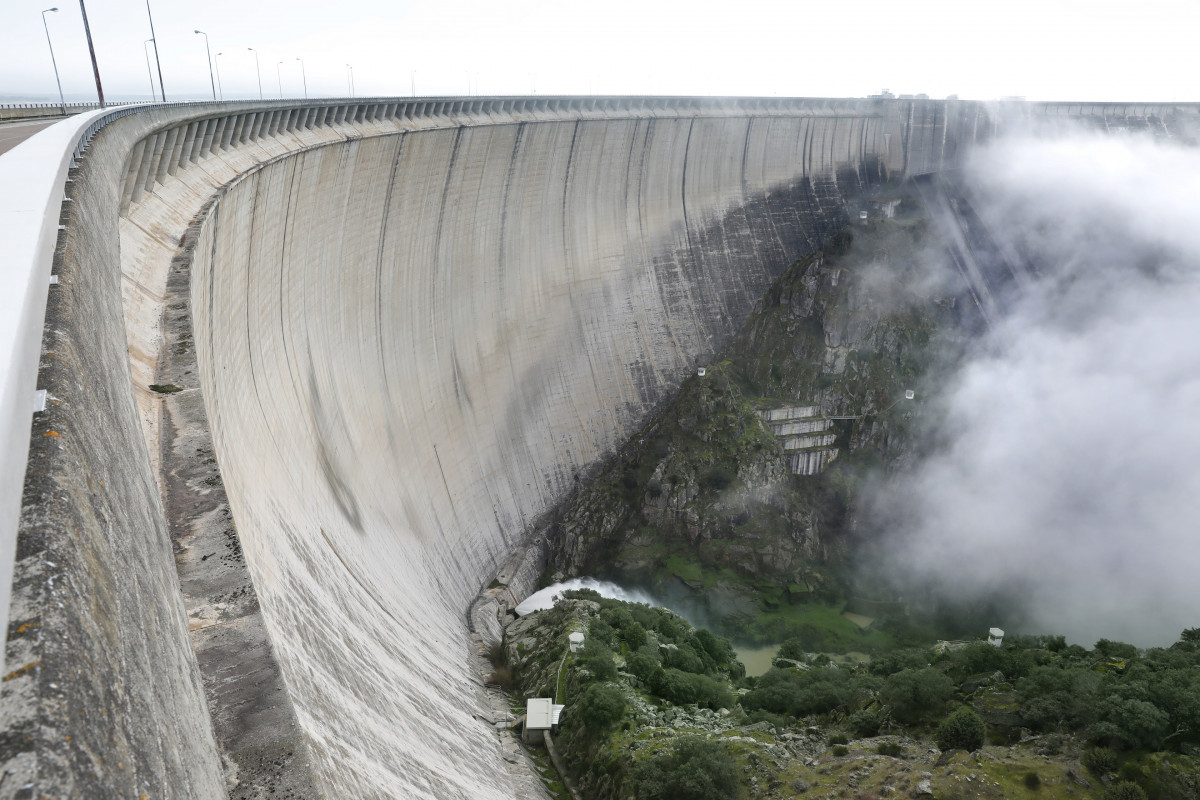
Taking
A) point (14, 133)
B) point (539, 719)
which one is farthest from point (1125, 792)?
point (14, 133)

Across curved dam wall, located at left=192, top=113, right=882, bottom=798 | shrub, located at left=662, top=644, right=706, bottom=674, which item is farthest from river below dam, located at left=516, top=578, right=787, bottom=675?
shrub, located at left=662, top=644, right=706, bottom=674

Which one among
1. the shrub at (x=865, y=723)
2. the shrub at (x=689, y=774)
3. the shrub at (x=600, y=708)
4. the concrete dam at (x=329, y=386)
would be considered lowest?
the shrub at (x=689, y=774)

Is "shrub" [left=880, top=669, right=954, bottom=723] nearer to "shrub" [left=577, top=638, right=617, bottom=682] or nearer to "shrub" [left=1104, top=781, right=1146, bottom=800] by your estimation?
"shrub" [left=1104, top=781, right=1146, bottom=800]

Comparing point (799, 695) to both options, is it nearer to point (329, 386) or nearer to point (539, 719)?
point (539, 719)

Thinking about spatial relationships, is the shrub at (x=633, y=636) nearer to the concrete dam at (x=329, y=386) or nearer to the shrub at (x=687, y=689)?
the shrub at (x=687, y=689)

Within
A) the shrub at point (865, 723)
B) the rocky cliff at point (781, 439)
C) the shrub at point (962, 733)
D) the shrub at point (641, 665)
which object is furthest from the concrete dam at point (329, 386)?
the shrub at point (962, 733)

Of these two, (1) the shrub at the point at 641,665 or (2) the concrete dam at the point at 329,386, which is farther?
(1) the shrub at the point at 641,665
